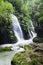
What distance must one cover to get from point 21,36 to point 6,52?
29.6 feet

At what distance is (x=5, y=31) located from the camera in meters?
24.2

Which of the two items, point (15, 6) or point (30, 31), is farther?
point (15, 6)

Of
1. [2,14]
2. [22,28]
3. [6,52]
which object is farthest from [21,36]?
[6,52]

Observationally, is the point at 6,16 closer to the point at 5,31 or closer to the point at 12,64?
the point at 5,31

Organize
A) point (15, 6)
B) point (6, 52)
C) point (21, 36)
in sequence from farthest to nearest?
point (15, 6) → point (21, 36) → point (6, 52)

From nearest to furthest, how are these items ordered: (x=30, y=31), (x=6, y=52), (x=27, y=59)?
1. (x=27, y=59)
2. (x=6, y=52)
3. (x=30, y=31)

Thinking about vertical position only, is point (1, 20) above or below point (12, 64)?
above

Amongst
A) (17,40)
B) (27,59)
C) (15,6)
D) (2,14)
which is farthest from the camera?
(15,6)

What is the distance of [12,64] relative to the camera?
13.1 meters

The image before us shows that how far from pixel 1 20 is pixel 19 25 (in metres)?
4.89

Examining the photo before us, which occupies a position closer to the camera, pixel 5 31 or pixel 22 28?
pixel 5 31

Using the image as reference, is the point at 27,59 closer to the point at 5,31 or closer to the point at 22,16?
the point at 5,31

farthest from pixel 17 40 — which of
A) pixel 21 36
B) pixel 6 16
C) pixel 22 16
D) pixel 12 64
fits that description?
pixel 12 64

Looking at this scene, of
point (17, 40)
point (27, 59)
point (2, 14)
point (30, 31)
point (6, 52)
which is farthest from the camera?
point (30, 31)
